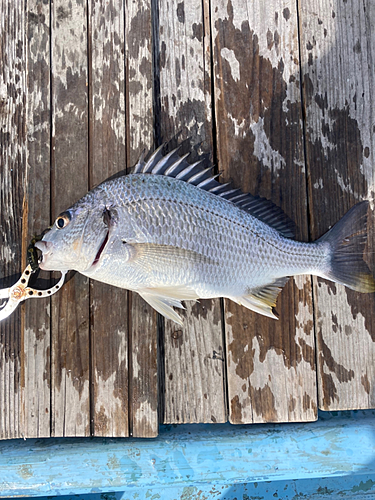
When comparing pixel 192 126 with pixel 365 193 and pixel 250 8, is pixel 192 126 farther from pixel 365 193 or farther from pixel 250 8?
pixel 365 193

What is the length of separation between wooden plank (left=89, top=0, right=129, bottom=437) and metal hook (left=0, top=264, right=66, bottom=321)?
0.79 ft

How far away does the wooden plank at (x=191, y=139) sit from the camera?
2070mm

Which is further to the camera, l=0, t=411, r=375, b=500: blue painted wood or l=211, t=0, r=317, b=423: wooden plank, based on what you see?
l=211, t=0, r=317, b=423: wooden plank

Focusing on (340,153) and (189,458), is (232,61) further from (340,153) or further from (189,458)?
(189,458)

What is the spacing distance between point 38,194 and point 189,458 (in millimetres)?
1778

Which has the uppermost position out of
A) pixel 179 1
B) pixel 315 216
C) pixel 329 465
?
pixel 179 1

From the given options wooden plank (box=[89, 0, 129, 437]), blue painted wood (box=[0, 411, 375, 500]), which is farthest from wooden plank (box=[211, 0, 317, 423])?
wooden plank (box=[89, 0, 129, 437])

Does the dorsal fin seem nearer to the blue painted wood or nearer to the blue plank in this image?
the blue painted wood

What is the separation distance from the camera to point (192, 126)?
215 cm

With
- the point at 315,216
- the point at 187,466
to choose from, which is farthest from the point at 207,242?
the point at 187,466

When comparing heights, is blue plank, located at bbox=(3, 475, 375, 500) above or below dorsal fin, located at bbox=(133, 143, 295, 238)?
below

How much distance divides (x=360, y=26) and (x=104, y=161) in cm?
188

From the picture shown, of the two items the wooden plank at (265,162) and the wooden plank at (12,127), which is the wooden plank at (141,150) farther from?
Answer: the wooden plank at (12,127)

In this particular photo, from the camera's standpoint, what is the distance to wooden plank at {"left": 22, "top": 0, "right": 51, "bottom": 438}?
2014 millimetres
